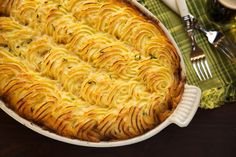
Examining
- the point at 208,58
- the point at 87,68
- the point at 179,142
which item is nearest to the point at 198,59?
the point at 208,58

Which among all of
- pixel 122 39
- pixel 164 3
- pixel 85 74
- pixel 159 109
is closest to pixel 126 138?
pixel 159 109

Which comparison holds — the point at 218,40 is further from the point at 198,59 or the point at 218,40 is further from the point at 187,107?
the point at 187,107

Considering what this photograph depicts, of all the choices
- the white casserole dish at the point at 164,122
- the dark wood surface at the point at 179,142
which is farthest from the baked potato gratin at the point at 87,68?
the dark wood surface at the point at 179,142

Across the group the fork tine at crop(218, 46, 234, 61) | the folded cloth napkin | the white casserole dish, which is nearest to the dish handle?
the white casserole dish

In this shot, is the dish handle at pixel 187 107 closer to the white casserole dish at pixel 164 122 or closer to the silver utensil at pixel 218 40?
the white casserole dish at pixel 164 122

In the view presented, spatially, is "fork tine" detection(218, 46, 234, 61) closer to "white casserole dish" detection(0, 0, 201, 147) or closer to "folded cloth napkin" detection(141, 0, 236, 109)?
"folded cloth napkin" detection(141, 0, 236, 109)

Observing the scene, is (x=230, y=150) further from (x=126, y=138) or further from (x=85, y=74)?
(x=85, y=74)
